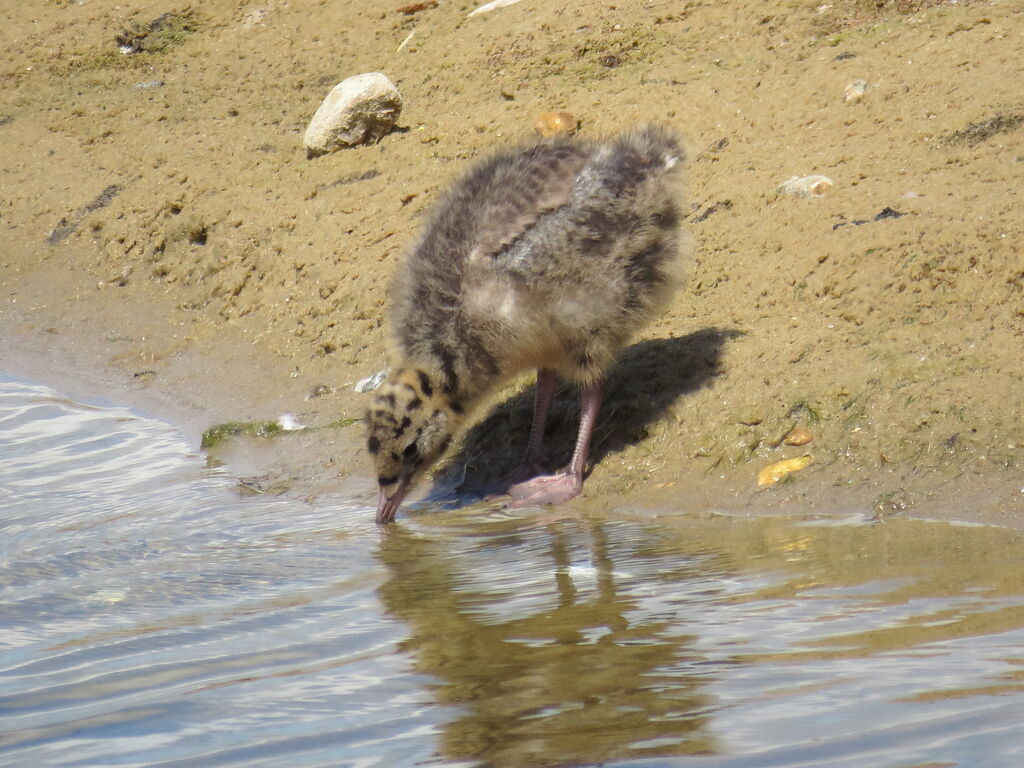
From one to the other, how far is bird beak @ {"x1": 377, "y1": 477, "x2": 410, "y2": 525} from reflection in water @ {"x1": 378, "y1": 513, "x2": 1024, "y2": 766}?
65 cm

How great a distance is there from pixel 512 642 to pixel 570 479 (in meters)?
2.27

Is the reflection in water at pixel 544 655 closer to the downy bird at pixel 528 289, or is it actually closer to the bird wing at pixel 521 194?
the downy bird at pixel 528 289

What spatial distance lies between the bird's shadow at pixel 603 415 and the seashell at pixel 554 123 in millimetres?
2520

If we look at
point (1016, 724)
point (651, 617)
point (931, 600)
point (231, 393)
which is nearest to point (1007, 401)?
point (931, 600)

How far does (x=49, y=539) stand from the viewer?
219 inches

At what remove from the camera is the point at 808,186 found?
736 cm

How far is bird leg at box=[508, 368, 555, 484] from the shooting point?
622cm

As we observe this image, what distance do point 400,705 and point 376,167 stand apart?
6.74 meters

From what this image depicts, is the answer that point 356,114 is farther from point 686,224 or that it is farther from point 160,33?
point 160,33

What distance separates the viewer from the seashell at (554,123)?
8.86 m

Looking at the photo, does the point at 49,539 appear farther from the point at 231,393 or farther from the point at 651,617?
the point at 651,617

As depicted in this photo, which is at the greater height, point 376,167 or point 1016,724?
point 376,167

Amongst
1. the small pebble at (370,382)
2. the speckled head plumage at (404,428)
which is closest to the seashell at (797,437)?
the speckled head plumage at (404,428)

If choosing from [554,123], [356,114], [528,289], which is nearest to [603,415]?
[528,289]
